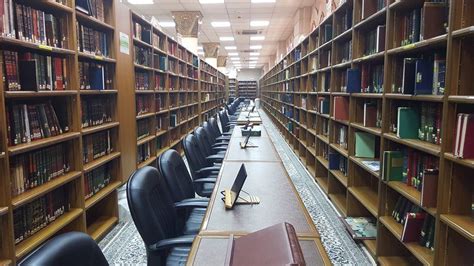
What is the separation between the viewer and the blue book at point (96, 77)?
320 cm

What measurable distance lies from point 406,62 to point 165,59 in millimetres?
4143

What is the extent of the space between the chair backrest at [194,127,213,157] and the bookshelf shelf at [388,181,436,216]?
1996 millimetres

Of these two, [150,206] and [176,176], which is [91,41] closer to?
[176,176]

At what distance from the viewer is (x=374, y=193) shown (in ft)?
11.0

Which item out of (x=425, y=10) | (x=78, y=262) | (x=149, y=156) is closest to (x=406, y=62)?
(x=425, y=10)

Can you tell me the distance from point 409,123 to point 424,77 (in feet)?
1.17

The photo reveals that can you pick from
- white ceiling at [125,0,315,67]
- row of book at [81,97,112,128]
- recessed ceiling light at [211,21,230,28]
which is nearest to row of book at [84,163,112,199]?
row of book at [81,97,112,128]

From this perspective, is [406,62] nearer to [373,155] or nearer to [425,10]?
[425,10]

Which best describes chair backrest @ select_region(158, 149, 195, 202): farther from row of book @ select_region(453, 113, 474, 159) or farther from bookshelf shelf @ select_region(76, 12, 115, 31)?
row of book @ select_region(453, 113, 474, 159)

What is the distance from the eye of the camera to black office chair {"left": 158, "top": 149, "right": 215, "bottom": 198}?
2328 millimetres

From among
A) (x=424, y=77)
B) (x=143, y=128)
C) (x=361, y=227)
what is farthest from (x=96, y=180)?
A: (x=424, y=77)

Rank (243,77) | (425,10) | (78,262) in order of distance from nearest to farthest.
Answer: (78,262), (425,10), (243,77)

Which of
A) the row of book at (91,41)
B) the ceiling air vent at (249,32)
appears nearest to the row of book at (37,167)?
the row of book at (91,41)

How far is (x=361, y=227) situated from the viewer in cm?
328
